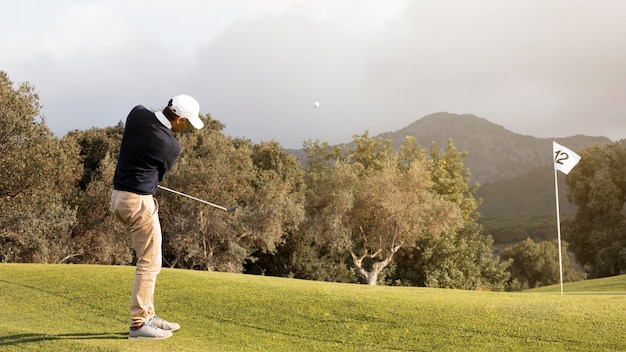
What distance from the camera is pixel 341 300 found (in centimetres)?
1249

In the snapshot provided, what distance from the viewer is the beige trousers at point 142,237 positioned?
8.25 m

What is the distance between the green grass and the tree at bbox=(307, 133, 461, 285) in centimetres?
2569

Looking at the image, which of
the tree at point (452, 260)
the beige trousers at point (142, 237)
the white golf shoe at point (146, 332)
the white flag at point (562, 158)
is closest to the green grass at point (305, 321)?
the white golf shoe at point (146, 332)

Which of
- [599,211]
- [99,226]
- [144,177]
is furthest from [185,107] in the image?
[599,211]

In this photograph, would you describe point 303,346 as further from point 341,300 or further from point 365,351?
point 341,300

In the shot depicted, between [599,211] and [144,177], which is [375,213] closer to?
[599,211]

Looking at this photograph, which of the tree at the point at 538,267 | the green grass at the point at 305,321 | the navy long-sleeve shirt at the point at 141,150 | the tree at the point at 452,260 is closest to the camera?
the navy long-sleeve shirt at the point at 141,150

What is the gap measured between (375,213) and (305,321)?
3021cm

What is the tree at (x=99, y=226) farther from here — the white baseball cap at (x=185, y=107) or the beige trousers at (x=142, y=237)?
the white baseball cap at (x=185, y=107)

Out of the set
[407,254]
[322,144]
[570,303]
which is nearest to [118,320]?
[570,303]

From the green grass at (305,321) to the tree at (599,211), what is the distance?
50530 millimetres

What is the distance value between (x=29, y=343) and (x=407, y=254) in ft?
A: 131

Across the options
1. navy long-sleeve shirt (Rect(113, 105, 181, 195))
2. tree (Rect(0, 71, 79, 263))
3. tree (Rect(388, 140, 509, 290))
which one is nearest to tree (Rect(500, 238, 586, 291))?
tree (Rect(388, 140, 509, 290))

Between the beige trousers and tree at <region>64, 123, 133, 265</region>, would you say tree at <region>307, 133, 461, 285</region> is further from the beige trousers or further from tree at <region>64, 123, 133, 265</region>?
the beige trousers
